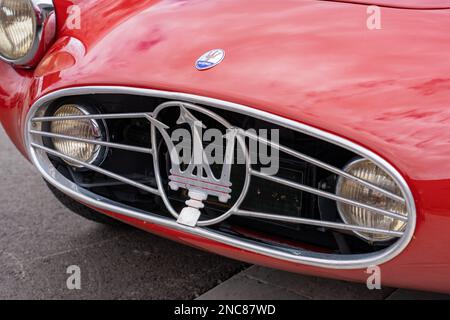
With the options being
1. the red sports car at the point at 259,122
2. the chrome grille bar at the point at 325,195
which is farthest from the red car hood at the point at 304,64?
the chrome grille bar at the point at 325,195

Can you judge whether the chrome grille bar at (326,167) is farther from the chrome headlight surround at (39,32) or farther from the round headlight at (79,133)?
the chrome headlight surround at (39,32)

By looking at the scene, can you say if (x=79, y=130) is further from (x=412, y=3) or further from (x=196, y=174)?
(x=412, y=3)

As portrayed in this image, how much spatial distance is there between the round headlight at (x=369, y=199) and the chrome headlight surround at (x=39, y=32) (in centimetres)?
113

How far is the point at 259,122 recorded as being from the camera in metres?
1.70

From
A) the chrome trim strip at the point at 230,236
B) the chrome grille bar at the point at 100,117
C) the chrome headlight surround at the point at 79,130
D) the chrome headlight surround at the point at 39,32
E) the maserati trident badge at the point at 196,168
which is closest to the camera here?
the chrome trim strip at the point at 230,236

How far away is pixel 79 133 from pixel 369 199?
0.92m

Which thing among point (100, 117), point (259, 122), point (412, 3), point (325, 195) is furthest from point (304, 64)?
point (100, 117)

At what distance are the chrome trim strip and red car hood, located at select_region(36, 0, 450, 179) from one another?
0.02m

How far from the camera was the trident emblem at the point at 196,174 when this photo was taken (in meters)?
1.63

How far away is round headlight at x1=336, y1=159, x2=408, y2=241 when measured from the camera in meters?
1.48

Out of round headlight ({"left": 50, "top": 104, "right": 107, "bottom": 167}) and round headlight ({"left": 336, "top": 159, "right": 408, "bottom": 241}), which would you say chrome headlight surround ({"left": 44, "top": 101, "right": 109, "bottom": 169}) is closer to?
round headlight ({"left": 50, "top": 104, "right": 107, "bottom": 167})

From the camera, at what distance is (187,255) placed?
2.46m

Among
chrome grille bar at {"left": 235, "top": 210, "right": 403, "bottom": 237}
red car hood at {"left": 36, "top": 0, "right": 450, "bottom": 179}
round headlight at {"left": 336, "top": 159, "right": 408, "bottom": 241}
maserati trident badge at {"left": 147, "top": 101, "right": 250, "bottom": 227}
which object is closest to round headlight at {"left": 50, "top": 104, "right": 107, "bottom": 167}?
red car hood at {"left": 36, "top": 0, "right": 450, "bottom": 179}
